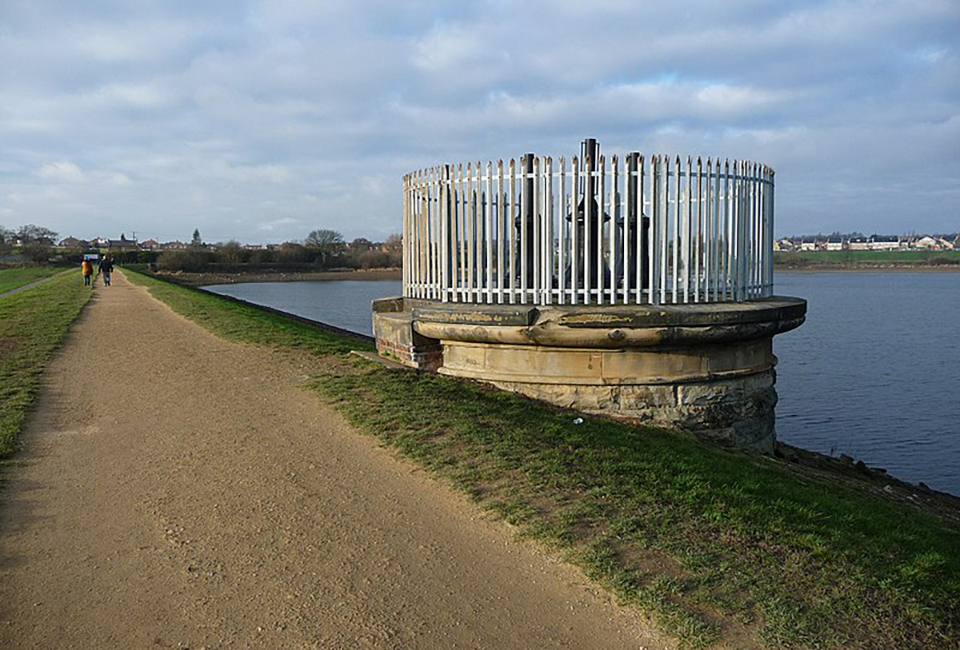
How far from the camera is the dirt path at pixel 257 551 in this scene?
3680 millimetres

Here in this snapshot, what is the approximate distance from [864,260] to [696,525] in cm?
11285

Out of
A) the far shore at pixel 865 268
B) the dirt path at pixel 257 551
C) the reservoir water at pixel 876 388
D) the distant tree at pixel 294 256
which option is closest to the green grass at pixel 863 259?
the far shore at pixel 865 268

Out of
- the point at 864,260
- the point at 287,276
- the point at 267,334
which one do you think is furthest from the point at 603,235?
the point at 864,260

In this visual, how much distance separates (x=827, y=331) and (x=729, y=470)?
87.7 feet

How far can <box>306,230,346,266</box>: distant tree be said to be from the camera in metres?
89.8

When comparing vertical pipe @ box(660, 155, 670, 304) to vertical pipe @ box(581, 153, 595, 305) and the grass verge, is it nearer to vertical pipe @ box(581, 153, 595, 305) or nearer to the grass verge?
vertical pipe @ box(581, 153, 595, 305)

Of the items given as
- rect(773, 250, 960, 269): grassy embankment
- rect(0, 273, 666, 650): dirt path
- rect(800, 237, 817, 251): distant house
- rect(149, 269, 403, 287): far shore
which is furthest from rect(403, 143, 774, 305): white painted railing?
rect(800, 237, 817, 251): distant house

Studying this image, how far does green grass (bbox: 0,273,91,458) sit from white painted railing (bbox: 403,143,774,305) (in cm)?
458

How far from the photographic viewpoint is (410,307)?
9.88 m

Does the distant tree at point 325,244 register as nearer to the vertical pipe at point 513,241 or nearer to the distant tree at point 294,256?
the distant tree at point 294,256

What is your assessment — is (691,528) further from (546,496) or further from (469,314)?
(469,314)

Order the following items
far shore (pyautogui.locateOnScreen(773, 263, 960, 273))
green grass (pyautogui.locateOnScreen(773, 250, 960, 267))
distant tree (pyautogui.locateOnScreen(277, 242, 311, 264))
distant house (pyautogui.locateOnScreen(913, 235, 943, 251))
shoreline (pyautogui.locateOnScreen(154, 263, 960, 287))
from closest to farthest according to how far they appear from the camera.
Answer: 1. shoreline (pyautogui.locateOnScreen(154, 263, 960, 287))
2. distant tree (pyautogui.locateOnScreen(277, 242, 311, 264))
3. far shore (pyautogui.locateOnScreen(773, 263, 960, 273))
4. green grass (pyautogui.locateOnScreen(773, 250, 960, 267))
5. distant house (pyautogui.locateOnScreen(913, 235, 943, 251))

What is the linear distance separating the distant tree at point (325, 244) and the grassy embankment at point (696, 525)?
83.6 meters

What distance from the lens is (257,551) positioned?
453 centimetres
